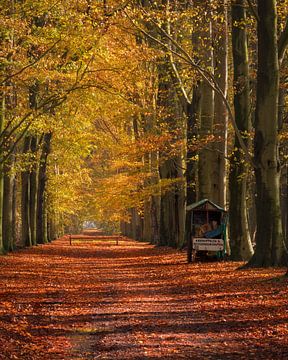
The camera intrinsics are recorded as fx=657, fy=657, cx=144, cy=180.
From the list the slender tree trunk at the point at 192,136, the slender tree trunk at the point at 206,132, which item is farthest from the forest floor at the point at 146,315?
the slender tree trunk at the point at 192,136

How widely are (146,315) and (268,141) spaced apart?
313 inches

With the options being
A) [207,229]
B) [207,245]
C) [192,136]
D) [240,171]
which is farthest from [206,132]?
[207,245]

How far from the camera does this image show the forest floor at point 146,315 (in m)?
8.52

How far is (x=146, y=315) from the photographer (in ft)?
38.7

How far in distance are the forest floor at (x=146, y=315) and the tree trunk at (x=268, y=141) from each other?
34.5 inches

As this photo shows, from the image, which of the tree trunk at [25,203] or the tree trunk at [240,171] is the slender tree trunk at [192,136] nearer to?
the tree trunk at [240,171]

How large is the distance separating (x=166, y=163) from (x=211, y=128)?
13042 millimetres

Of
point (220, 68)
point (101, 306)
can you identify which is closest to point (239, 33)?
point (220, 68)

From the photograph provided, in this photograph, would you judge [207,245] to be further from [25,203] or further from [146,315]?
[25,203]

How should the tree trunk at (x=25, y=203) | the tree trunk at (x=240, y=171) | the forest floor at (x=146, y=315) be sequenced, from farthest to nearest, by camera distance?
the tree trunk at (x=25, y=203) → the tree trunk at (x=240, y=171) → the forest floor at (x=146, y=315)

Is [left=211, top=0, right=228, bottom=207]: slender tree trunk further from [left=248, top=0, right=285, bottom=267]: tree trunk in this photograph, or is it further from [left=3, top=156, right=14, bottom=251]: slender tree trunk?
[left=3, top=156, right=14, bottom=251]: slender tree trunk

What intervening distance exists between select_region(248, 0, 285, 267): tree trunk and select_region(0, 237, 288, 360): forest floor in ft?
2.87

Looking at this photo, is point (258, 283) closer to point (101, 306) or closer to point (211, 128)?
point (101, 306)

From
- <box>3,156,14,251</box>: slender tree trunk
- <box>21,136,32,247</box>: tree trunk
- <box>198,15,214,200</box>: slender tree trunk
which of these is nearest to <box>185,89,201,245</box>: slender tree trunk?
<box>198,15,214,200</box>: slender tree trunk
